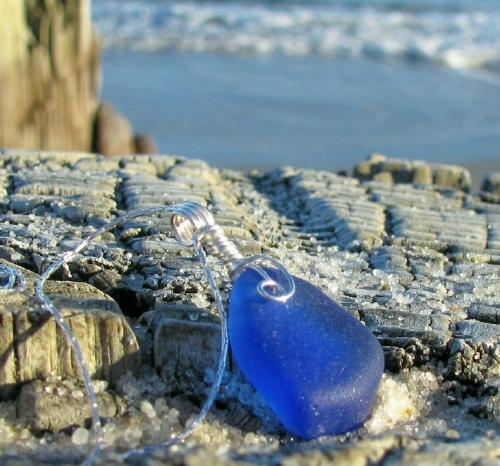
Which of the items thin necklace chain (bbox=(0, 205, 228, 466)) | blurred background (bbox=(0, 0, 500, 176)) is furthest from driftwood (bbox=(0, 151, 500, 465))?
blurred background (bbox=(0, 0, 500, 176))

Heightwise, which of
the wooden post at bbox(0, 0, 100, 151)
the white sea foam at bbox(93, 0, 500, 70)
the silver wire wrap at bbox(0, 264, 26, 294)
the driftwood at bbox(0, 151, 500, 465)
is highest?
the silver wire wrap at bbox(0, 264, 26, 294)

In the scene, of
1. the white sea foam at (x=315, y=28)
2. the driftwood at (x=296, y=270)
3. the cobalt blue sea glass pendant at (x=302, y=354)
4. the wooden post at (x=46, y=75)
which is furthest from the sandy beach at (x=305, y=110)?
the cobalt blue sea glass pendant at (x=302, y=354)

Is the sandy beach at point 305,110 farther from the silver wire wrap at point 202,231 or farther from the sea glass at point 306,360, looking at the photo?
the sea glass at point 306,360

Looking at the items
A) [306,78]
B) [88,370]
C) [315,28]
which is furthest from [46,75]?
[315,28]

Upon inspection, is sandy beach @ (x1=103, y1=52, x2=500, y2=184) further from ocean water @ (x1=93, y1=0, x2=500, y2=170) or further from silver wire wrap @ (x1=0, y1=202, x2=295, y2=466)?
silver wire wrap @ (x1=0, y1=202, x2=295, y2=466)

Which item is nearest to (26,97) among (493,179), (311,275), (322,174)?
(322,174)

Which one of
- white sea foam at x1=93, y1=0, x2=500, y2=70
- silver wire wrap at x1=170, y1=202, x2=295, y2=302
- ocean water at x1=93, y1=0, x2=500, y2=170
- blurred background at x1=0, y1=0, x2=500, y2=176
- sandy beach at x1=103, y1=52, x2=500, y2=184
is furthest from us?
white sea foam at x1=93, y1=0, x2=500, y2=70

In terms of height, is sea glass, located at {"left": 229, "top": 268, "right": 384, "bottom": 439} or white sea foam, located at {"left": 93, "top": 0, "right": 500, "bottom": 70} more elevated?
sea glass, located at {"left": 229, "top": 268, "right": 384, "bottom": 439}
